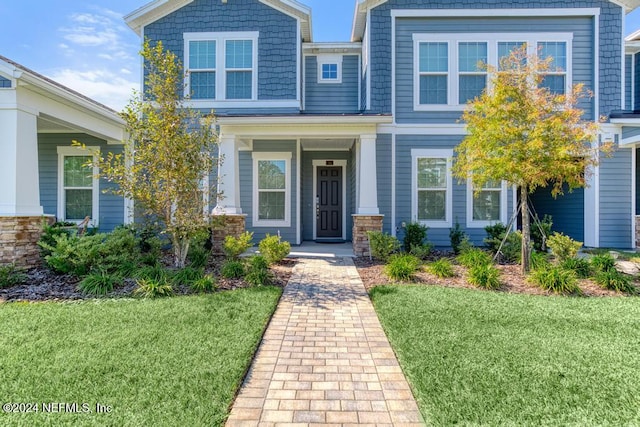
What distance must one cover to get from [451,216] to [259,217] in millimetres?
5412

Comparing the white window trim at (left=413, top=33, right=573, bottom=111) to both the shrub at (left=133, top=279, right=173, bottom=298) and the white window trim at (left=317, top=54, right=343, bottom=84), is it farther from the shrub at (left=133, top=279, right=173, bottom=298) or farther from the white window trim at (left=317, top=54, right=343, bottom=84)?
the shrub at (left=133, top=279, right=173, bottom=298)

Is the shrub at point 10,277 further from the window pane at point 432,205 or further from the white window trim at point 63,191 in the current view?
the window pane at point 432,205

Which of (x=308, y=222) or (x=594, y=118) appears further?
(x=308, y=222)

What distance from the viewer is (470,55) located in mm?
9008

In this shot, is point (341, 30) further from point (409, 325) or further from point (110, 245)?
point (409, 325)

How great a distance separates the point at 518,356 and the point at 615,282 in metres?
3.49

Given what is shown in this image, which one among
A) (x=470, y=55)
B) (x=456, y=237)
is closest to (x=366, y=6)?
(x=470, y=55)

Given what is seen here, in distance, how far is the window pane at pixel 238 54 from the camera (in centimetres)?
952

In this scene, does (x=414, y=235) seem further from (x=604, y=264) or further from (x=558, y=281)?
(x=604, y=264)

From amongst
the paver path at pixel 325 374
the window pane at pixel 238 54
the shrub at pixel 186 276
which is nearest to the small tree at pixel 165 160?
the shrub at pixel 186 276

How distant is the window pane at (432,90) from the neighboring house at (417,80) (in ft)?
0.09

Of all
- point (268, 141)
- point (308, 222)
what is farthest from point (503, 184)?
point (268, 141)

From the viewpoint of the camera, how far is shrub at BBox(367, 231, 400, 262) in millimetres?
7227

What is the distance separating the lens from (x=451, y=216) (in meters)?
9.02
